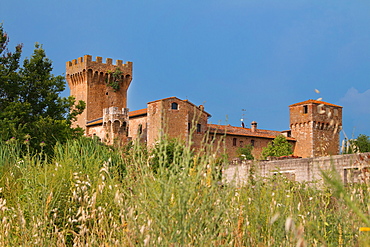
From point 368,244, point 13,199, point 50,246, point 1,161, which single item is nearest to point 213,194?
point 368,244

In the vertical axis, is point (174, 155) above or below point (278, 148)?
below

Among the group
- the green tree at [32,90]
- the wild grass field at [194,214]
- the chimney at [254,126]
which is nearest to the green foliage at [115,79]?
the chimney at [254,126]

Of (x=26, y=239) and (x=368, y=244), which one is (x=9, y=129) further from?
(x=368, y=244)

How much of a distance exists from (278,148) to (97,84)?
20307mm

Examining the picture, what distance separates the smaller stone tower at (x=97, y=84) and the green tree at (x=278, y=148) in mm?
15923

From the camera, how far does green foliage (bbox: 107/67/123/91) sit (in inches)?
2057

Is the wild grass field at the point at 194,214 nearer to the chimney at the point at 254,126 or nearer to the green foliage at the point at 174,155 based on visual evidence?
the green foliage at the point at 174,155

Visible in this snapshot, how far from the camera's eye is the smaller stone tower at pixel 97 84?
166 feet

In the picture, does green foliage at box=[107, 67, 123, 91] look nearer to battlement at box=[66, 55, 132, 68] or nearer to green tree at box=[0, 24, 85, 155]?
battlement at box=[66, 55, 132, 68]

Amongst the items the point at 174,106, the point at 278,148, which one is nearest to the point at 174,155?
the point at 174,106

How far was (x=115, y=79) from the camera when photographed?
52.7m

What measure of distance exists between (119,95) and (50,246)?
48.8m

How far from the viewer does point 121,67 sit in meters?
52.8

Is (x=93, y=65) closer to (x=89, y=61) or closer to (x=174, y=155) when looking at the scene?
(x=89, y=61)
